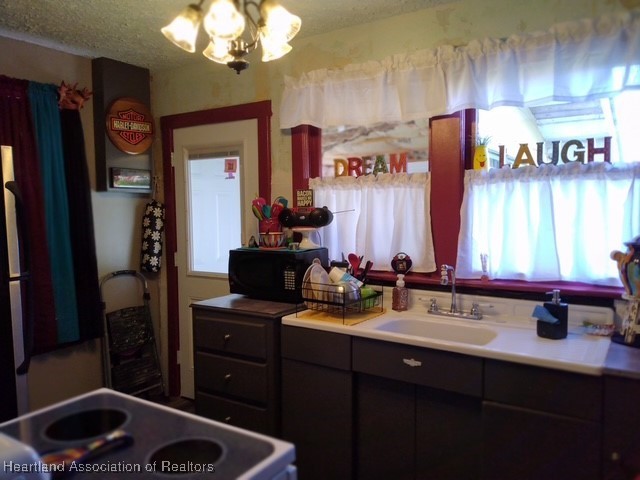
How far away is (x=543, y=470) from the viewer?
1681 millimetres

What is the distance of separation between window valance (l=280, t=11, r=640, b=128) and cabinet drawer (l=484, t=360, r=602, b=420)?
119 cm

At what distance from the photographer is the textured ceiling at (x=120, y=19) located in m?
2.35

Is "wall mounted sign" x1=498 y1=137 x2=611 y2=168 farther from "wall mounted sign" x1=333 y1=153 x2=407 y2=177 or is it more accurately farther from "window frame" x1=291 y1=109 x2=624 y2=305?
"wall mounted sign" x1=333 y1=153 x2=407 y2=177

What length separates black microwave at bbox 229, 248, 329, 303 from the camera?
8.09 feet

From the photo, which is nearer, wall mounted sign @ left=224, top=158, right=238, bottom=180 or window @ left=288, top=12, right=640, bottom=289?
window @ left=288, top=12, right=640, bottom=289

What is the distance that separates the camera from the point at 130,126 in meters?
3.30

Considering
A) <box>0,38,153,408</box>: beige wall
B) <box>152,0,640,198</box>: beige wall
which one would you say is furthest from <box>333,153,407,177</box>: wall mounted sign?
<box>0,38,153,408</box>: beige wall

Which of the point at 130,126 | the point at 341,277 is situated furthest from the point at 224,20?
the point at 130,126

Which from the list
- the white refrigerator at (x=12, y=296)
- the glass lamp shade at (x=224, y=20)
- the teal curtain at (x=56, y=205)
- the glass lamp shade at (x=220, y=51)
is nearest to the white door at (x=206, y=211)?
the teal curtain at (x=56, y=205)

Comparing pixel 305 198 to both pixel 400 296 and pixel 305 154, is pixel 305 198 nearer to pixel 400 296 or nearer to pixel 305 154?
pixel 305 154

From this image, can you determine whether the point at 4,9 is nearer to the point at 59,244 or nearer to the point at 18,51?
the point at 18,51

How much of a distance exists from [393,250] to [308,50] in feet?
4.24

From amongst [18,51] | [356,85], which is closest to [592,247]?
[356,85]

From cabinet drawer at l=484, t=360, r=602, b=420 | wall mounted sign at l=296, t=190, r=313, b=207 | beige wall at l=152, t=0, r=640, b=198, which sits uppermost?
beige wall at l=152, t=0, r=640, b=198
